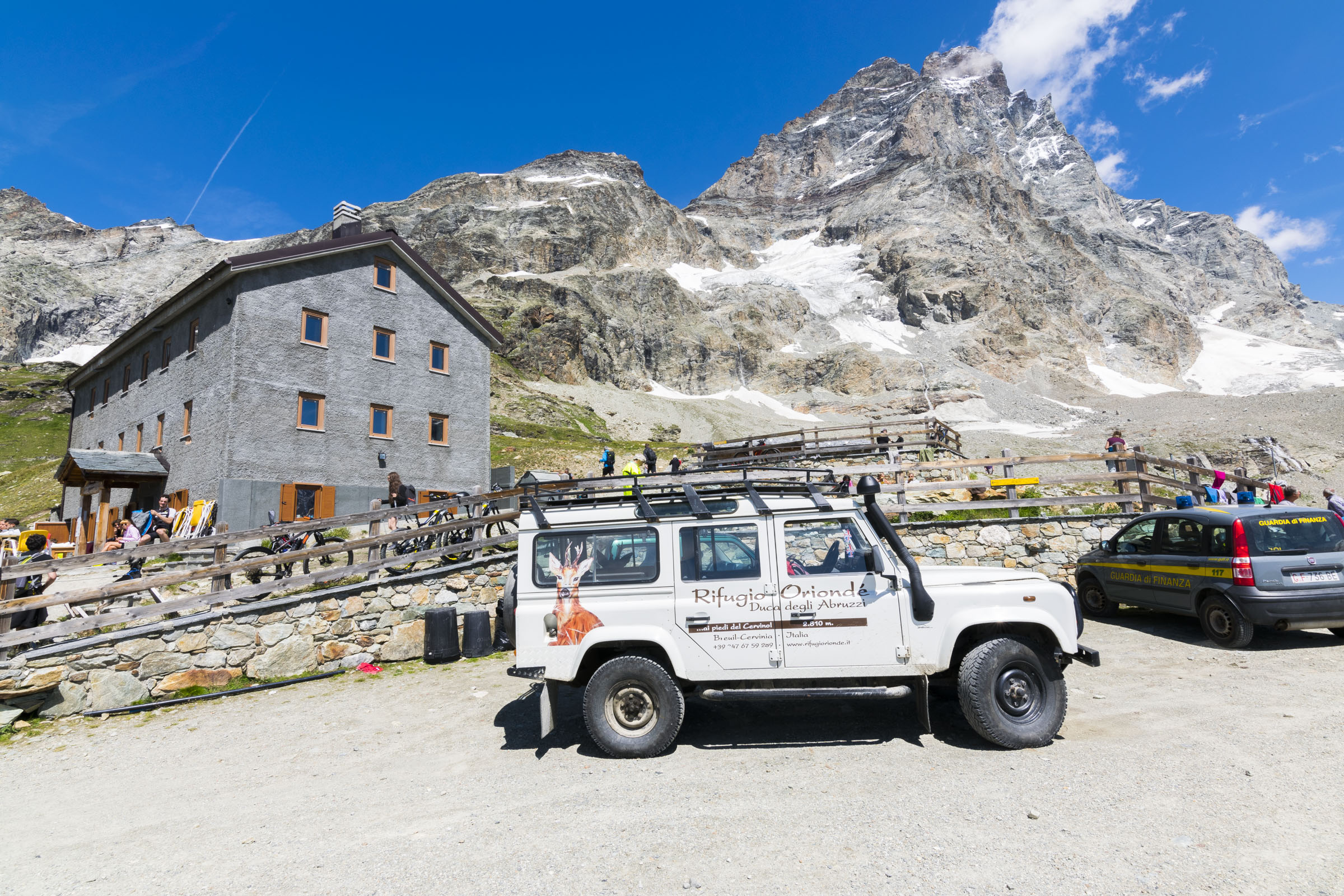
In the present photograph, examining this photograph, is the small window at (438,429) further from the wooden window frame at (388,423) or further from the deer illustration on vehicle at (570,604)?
the deer illustration on vehicle at (570,604)

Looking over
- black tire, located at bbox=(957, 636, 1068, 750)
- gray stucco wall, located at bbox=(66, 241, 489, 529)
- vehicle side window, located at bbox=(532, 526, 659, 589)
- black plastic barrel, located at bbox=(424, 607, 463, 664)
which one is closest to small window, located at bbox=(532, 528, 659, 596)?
vehicle side window, located at bbox=(532, 526, 659, 589)

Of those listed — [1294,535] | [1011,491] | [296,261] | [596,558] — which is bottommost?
[1294,535]

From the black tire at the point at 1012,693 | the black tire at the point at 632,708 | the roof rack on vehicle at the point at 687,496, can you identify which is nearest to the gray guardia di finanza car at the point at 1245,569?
the black tire at the point at 1012,693

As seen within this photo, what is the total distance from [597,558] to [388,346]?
2221 cm

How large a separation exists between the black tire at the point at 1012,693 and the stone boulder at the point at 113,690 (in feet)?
33.2

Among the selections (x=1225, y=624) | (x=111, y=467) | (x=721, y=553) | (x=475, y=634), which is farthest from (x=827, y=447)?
(x=111, y=467)

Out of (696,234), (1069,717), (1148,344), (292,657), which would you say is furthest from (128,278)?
(1148,344)

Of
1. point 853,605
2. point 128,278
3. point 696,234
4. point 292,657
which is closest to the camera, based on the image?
point 853,605

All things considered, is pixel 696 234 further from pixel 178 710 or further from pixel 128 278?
pixel 178 710

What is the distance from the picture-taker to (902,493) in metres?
13.1

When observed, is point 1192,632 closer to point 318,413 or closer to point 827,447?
point 827,447

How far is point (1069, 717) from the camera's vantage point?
6562mm

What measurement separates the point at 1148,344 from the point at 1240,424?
92.9m

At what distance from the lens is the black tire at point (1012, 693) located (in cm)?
570
